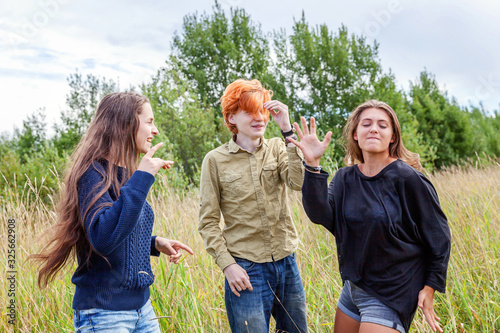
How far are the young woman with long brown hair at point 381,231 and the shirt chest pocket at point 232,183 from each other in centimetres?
40

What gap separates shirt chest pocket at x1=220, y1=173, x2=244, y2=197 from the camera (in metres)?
2.19

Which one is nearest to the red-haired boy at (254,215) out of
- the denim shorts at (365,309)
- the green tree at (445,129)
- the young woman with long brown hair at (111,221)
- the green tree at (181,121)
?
the denim shorts at (365,309)

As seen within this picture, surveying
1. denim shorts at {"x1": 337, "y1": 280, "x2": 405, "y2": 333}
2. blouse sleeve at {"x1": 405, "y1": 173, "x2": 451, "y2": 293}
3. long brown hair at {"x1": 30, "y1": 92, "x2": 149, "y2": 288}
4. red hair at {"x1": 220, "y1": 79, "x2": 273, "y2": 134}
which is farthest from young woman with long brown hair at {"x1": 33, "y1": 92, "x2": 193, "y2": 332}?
blouse sleeve at {"x1": 405, "y1": 173, "x2": 451, "y2": 293}

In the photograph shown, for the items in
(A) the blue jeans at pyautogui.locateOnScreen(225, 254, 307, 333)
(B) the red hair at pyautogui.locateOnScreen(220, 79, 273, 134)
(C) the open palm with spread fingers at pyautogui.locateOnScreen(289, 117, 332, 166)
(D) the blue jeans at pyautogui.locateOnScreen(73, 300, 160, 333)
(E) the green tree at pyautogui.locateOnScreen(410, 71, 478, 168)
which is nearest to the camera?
(D) the blue jeans at pyautogui.locateOnScreen(73, 300, 160, 333)

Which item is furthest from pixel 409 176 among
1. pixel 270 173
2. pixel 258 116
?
pixel 258 116

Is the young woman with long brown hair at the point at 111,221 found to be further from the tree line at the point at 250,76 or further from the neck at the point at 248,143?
the tree line at the point at 250,76

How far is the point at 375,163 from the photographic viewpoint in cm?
200

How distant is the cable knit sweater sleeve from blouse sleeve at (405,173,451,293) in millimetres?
1124

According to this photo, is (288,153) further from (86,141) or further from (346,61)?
(346,61)

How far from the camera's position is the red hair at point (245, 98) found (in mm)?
2186

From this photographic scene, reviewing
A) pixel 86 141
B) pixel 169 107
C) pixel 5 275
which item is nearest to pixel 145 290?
pixel 86 141

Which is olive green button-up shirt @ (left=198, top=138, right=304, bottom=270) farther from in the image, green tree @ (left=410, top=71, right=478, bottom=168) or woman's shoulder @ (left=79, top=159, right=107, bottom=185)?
green tree @ (left=410, top=71, right=478, bottom=168)

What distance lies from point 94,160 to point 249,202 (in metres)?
0.79

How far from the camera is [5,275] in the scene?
3.66 meters
